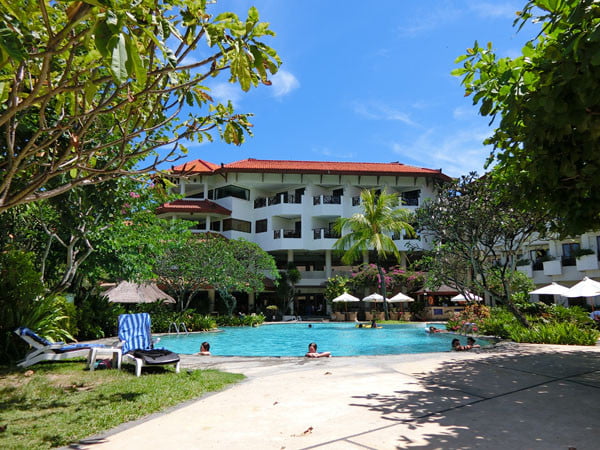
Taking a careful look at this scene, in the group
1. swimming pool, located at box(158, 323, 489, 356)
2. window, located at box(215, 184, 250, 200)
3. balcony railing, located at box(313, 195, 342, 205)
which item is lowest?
swimming pool, located at box(158, 323, 489, 356)

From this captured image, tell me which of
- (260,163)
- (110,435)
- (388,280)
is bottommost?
(110,435)

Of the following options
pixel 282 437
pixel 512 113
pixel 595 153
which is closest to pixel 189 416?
pixel 282 437

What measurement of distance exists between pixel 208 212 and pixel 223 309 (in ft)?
27.8

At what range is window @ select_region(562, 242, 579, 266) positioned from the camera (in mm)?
29656

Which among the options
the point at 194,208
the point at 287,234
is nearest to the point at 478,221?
the point at 287,234

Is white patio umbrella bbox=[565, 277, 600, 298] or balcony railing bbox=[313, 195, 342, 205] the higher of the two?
balcony railing bbox=[313, 195, 342, 205]

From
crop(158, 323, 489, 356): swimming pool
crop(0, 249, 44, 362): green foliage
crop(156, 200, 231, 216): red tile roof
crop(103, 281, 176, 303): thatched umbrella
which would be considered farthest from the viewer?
crop(156, 200, 231, 216): red tile roof

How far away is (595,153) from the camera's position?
4418mm

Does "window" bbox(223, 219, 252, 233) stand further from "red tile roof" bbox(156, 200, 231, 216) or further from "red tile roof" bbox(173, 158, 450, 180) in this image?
"red tile roof" bbox(173, 158, 450, 180)

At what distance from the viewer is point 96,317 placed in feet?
52.3

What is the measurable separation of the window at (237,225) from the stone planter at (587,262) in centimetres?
2628

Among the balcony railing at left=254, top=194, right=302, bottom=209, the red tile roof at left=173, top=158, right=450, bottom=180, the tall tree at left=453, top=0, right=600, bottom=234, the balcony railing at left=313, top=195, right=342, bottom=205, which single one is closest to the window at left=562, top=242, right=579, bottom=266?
Result: the red tile roof at left=173, top=158, right=450, bottom=180

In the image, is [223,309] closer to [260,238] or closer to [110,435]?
[260,238]

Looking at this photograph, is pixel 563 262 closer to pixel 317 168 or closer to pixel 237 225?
pixel 317 168
